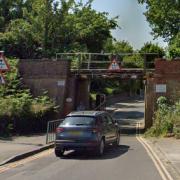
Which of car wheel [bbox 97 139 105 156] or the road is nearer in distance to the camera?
the road

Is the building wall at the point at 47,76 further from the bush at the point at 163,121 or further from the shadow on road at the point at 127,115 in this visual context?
the shadow on road at the point at 127,115

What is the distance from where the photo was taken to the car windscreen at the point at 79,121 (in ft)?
68.4

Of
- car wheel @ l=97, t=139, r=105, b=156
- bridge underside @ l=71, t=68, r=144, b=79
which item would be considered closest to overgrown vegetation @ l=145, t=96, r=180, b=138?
bridge underside @ l=71, t=68, r=144, b=79

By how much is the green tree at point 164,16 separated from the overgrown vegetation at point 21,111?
17.6 meters

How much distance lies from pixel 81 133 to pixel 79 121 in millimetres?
686

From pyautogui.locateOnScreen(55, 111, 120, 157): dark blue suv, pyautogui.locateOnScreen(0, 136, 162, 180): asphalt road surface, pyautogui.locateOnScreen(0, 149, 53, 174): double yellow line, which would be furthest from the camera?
pyautogui.locateOnScreen(55, 111, 120, 157): dark blue suv

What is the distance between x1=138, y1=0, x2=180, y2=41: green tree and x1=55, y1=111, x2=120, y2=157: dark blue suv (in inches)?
1188

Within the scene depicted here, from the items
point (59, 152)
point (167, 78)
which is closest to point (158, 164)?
point (59, 152)

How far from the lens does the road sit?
15078 mm

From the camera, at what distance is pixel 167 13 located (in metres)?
50.2

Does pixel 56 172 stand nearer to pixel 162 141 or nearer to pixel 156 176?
pixel 156 176

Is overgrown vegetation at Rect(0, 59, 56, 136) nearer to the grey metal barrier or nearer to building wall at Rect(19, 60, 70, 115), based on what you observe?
building wall at Rect(19, 60, 70, 115)

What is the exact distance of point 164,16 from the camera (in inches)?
1983

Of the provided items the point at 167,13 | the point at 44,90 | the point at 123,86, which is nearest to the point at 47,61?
the point at 44,90
